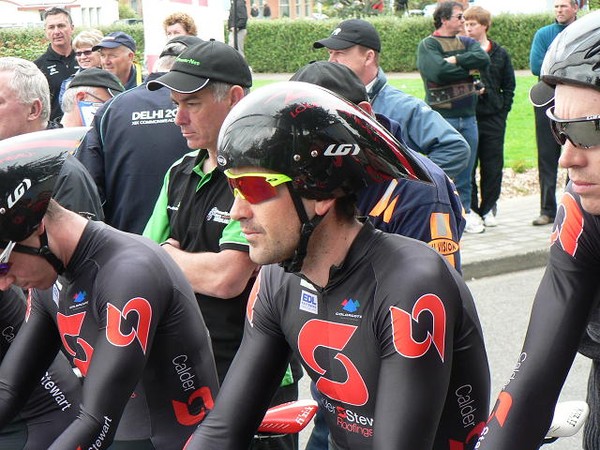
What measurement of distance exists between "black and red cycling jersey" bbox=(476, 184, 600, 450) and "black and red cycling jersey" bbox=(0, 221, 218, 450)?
47.5 inches

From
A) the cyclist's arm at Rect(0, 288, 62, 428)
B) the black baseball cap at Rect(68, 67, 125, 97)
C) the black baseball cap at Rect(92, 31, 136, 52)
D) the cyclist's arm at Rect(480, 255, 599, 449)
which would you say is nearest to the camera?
the cyclist's arm at Rect(480, 255, 599, 449)

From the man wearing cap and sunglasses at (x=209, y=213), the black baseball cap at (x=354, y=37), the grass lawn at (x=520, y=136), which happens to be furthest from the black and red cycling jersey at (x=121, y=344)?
the grass lawn at (x=520, y=136)

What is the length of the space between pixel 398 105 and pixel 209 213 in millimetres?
2097

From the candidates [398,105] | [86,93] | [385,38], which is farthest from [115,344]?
[385,38]

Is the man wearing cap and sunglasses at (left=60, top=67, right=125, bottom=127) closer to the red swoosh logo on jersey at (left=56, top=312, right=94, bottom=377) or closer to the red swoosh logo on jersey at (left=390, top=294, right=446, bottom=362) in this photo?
the red swoosh logo on jersey at (left=56, top=312, right=94, bottom=377)

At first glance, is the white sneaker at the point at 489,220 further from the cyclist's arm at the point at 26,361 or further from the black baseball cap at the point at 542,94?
the black baseball cap at the point at 542,94

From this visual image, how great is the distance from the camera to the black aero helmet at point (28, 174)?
3221 mm

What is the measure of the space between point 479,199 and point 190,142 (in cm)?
800

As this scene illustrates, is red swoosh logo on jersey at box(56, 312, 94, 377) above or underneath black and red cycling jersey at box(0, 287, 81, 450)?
above

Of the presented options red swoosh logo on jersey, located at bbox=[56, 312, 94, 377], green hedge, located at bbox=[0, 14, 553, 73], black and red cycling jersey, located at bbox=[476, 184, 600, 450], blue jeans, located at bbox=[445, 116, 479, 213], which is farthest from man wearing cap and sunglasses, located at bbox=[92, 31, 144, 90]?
green hedge, located at bbox=[0, 14, 553, 73]

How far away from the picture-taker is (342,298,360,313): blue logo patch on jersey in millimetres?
2934

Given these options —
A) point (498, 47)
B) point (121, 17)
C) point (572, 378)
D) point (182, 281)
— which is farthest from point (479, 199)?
point (121, 17)

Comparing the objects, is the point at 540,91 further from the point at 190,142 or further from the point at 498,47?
the point at 498,47

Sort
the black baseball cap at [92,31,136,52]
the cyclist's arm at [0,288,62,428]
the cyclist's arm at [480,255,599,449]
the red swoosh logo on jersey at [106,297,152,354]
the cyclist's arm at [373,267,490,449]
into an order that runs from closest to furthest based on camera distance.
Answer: the cyclist's arm at [480,255,599,449], the cyclist's arm at [373,267,490,449], the red swoosh logo on jersey at [106,297,152,354], the cyclist's arm at [0,288,62,428], the black baseball cap at [92,31,136,52]
